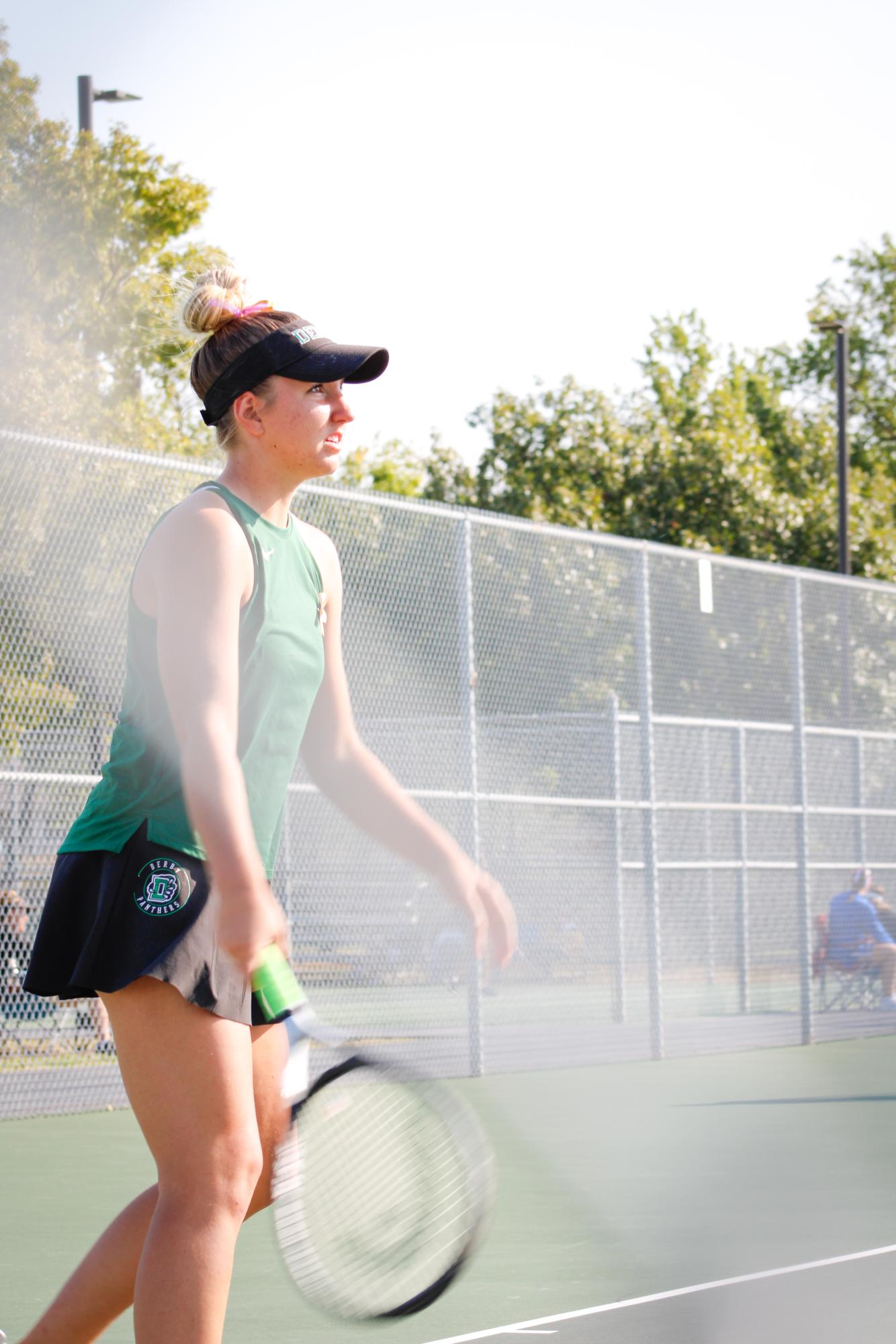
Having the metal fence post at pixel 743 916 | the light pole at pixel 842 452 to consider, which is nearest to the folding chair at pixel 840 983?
the metal fence post at pixel 743 916

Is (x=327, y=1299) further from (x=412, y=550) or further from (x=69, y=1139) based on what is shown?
(x=412, y=550)

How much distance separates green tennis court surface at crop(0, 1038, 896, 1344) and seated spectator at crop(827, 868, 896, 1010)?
141 inches

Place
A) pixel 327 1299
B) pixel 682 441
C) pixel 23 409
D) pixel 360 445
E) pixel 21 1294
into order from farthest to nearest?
pixel 360 445 < pixel 682 441 < pixel 23 409 < pixel 21 1294 < pixel 327 1299

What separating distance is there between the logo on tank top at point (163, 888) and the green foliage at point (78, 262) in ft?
35.6

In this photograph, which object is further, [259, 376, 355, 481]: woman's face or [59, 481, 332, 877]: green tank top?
[259, 376, 355, 481]: woman's face

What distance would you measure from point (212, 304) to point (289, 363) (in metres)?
0.21

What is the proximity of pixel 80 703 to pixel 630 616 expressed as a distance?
170 inches

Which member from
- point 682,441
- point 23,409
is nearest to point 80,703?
point 23,409

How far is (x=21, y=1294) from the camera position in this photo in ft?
16.7

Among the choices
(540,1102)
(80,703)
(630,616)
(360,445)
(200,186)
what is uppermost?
(360,445)

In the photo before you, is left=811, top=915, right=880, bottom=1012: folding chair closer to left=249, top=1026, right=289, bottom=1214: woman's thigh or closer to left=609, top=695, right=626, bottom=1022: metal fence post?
left=609, top=695, right=626, bottom=1022: metal fence post

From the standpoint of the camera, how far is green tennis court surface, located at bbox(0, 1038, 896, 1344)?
478 centimetres

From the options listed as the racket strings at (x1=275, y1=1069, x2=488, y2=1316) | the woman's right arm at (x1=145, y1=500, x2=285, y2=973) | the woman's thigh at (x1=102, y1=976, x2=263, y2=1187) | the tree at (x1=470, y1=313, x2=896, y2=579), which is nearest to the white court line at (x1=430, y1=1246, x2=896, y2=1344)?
the racket strings at (x1=275, y1=1069, x2=488, y2=1316)

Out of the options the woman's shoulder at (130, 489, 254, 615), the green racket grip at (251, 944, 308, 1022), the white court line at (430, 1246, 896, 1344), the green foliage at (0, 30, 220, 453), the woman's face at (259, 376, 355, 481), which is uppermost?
the green foliage at (0, 30, 220, 453)
